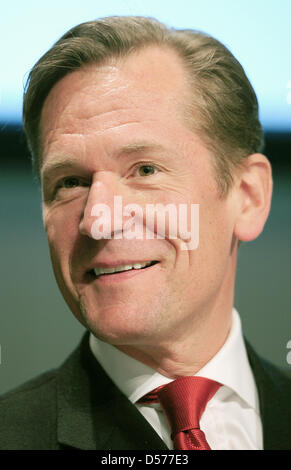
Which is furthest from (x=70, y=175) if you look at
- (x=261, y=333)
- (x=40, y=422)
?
(x=261, y=333)

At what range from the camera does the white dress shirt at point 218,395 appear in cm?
175

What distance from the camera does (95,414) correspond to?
1744mm

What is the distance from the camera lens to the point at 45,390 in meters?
1.85

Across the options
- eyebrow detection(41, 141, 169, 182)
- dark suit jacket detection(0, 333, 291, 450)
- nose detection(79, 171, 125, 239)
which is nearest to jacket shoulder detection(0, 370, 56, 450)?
dark suit jacket detection(0, 333, 291, 450)

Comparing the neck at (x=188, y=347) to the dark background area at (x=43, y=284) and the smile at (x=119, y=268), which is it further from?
the dark background area at (x=43, y=284)

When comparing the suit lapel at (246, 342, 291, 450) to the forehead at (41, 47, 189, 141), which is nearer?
the forehead at (41, 47, 189, 141)

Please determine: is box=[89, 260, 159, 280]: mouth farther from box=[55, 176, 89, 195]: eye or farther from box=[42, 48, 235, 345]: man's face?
box=[55, 176, 89, 195]: eye

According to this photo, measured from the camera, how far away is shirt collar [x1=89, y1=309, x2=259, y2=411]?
176 cm

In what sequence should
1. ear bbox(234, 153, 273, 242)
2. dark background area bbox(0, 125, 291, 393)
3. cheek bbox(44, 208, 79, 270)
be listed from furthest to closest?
dark background area bbox(0, 125, 291, 393) → ear bbox(234, 153, 273, 242) → cheek bbox(44, 208, 79, 270)

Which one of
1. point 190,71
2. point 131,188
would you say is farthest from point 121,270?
point 190,71

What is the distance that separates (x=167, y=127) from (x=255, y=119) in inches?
15.8

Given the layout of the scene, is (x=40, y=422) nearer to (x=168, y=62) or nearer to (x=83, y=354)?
(x=83, y=354)

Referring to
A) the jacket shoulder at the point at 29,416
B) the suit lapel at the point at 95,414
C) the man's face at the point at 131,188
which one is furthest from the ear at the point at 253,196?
the jacket shoulder at the point at 29,416

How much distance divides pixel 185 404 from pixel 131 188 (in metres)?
0.58
